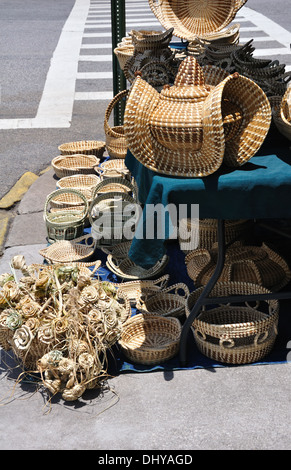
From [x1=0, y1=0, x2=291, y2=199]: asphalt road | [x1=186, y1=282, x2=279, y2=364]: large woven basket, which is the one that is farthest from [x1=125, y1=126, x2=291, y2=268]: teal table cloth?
[x1=0, y1=0, x2=291, y2=199]: asphalt road

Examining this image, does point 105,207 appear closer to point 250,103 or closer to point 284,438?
point 250,103

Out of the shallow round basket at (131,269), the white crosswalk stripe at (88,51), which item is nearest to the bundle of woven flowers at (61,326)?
the shallow round basket at (131,269)

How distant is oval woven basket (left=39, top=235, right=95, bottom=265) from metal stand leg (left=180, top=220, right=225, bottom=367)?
4.66 ft

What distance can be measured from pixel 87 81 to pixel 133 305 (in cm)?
750

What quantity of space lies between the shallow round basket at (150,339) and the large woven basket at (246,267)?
482mm

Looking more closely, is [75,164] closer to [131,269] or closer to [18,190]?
[18,190]

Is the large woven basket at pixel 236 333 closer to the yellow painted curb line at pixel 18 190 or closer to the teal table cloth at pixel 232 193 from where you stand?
the teal table cloth at pixel 232 193

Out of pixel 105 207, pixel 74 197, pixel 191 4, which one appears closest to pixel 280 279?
pixel 105 207

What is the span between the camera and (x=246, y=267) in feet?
12.6

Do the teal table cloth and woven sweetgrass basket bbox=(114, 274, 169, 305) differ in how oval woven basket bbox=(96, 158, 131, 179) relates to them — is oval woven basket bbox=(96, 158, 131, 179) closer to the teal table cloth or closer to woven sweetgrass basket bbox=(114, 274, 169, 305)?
woven sweetgrass basket bbox=(114, 274, 169, 305)

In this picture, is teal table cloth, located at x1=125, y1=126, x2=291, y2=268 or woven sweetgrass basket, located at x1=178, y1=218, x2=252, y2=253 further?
woven sweetgrass basket, located at x1=178, y1=218, x2=252, y2=253

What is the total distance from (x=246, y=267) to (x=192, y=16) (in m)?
2.51

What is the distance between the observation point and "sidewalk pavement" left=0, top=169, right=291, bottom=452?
2678 mm

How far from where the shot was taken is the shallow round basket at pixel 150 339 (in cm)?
318
